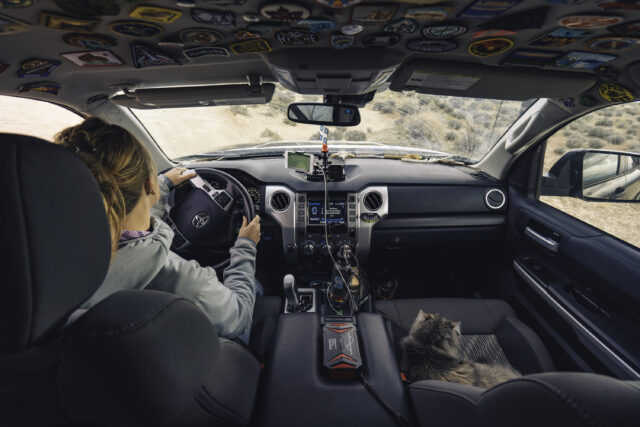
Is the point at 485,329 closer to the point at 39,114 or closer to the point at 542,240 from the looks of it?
the point at 542,240

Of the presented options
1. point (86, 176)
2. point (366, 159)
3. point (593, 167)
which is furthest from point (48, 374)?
point (593, 167)

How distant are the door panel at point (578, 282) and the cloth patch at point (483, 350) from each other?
0.51 meters

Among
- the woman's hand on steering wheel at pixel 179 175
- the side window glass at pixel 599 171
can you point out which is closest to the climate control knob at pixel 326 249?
the woman's hand on steering wheel at pixel 179 175

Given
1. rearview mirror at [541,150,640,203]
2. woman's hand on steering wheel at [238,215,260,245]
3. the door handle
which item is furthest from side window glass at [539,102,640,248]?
woman's hand on steering wheel at [238,215,260,245]

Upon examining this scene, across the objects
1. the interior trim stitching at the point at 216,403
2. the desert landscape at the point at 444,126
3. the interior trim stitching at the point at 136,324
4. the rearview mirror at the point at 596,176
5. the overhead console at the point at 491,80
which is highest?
the overhead console at the point at 491,80

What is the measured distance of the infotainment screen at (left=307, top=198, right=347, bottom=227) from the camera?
2.83 m

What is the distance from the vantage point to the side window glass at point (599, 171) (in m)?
2.33

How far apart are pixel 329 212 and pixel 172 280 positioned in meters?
1.78

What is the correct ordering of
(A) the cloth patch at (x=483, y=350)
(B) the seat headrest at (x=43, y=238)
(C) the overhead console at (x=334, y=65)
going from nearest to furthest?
(B) the seat headrest at (x=43, y=238) → (C) the overhead console at (x=334, y=65) → (A) the cloth patch at (x=483, y=350)

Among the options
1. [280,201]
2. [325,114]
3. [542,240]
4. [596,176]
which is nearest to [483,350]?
[542,240]

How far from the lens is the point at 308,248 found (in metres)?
2.81

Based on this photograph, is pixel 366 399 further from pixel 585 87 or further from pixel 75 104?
pixel 75 104

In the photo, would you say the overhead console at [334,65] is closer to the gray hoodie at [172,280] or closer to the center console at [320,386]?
the gray hoodie at [172,280]

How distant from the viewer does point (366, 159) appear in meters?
3.25
